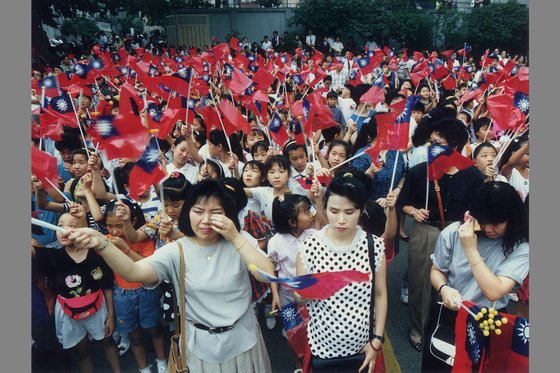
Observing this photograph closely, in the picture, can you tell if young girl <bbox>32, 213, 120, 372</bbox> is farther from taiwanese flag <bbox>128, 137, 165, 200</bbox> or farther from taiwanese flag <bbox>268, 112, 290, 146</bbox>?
taiwanese flag <bbox>268, 112, 290, 146</bbox>

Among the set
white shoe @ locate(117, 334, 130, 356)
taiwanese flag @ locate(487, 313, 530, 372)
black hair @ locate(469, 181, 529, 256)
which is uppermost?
black hair @ locate(469, 181, 529, 256)

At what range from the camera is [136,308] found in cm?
329

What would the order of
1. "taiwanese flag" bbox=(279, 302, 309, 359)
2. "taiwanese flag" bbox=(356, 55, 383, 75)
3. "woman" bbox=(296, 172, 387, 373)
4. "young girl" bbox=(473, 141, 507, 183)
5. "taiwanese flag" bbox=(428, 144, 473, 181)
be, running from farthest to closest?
"taiwanese flag" bbox=(356, 55, 383, 75) < "young girl" bbox=(473, 141, 507, 183) < "taiwanese flag" bbox=(428, 144, 473, 181) < "taiwanese flag" bbox=(279, 302, 309, 359) < "woman" bbox=(296, 172, 387, 373)

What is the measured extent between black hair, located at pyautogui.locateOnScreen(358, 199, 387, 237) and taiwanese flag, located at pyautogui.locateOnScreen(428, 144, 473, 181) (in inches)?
17.2

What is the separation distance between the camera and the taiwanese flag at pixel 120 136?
9.67 ft

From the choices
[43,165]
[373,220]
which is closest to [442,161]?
[373,220]

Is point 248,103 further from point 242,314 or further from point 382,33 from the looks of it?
point 382,33

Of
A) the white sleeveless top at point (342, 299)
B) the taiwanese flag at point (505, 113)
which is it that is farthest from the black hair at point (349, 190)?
the taiwanese flag at point (505, 113)

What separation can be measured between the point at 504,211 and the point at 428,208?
1253mm

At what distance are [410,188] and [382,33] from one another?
20.3 metres

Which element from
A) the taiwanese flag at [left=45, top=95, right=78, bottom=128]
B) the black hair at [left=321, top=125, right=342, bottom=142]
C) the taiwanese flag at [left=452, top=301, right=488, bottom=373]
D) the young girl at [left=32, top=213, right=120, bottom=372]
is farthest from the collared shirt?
the taiwanese flag at [left=45, top=95, right=78, bottom=128]

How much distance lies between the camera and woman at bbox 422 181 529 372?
228cm

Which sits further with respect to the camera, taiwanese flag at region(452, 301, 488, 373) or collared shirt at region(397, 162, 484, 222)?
collared shirt at region(397, 162, 484, 222)

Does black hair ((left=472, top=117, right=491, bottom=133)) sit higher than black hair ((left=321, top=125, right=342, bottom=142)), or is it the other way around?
black hair ((left=472, top=117, right=491, bottom=133))
